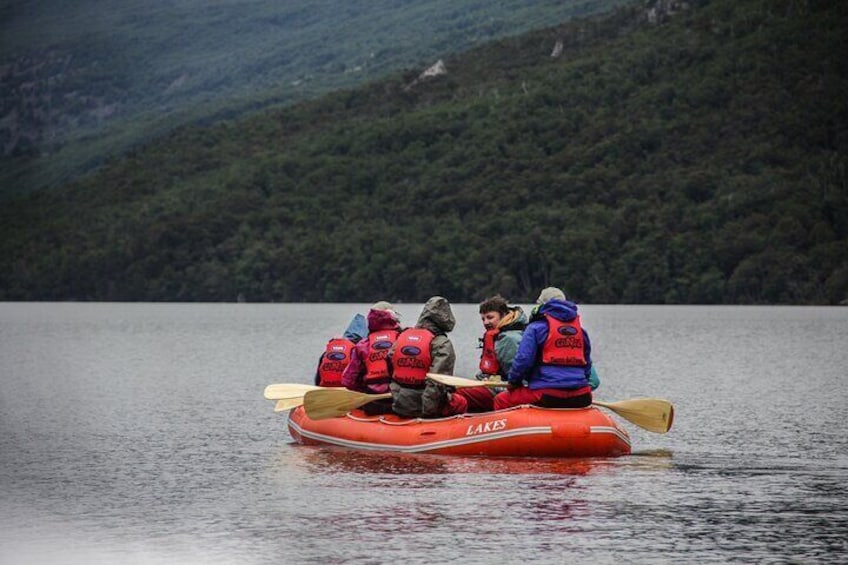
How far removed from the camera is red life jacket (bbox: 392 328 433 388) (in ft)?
78.2

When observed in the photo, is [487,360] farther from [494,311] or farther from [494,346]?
[494,311]

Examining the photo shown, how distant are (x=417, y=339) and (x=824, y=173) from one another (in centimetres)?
13661

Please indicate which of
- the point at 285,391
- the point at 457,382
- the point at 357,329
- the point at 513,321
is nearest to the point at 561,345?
the point at 513,321

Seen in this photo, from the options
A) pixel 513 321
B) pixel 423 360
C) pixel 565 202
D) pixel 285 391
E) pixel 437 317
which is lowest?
pixel 285 391

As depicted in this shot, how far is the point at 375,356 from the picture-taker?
24797 millimetres

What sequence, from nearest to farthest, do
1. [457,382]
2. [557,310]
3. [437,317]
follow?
[557,310]
[457,382]
[437,317]

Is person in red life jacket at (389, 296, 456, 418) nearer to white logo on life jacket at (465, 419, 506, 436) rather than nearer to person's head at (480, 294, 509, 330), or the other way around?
person's head at (480, 294, 509, 330)

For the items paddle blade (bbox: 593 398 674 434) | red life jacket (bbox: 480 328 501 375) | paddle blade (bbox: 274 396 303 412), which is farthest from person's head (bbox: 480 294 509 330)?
paddle blade (bbox: 274 396 303 412)

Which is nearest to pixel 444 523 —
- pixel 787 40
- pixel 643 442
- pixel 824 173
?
pixel 643 442

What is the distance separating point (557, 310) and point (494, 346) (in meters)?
1.91

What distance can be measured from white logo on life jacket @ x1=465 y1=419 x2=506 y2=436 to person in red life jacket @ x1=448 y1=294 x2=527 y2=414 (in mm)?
1094

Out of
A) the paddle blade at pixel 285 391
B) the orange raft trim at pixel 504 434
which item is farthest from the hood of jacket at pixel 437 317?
A: the paddle blade at pixel 285 391

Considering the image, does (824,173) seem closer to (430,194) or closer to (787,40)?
(787,40)

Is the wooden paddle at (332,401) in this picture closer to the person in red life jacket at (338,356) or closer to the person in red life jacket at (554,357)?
the person in red life jacket at (338,356)
